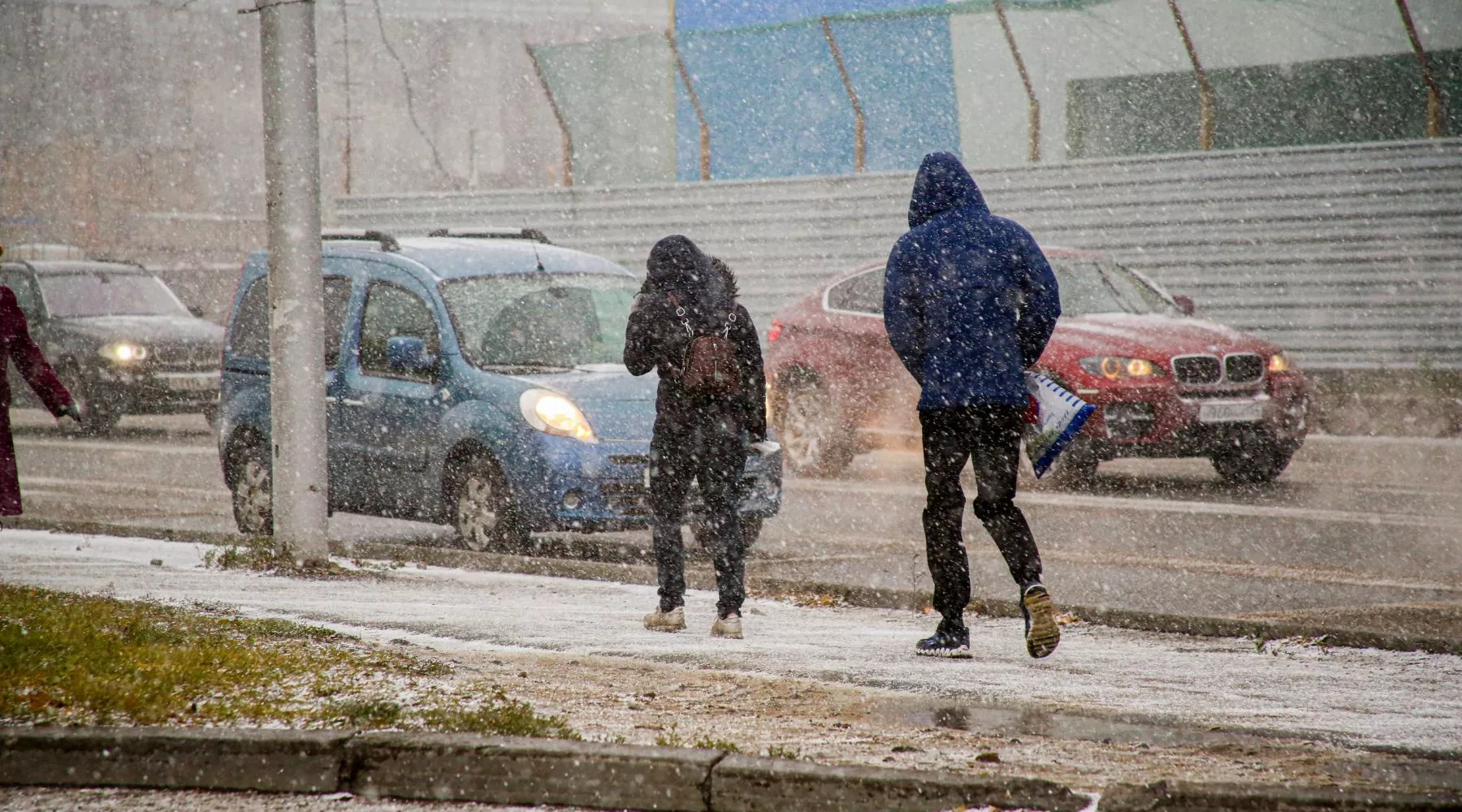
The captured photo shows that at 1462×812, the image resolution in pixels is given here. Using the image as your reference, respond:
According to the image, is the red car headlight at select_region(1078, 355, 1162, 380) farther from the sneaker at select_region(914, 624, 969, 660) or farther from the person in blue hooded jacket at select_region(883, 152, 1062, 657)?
the sneaker at select_region(914, 624, 969, 660)

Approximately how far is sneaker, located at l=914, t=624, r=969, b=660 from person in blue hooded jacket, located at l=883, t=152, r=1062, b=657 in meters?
0.28

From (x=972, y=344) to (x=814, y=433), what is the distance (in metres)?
7.95

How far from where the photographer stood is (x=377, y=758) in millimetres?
4855

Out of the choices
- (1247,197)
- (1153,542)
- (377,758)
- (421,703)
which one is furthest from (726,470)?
(1247,197)

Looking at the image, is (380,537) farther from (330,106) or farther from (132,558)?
(330,106)

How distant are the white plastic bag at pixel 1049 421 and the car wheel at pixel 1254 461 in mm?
6560

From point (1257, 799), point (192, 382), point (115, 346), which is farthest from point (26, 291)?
point (1257, 799)

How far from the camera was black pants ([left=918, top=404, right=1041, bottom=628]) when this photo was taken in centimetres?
655

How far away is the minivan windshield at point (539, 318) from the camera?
34.1 feet

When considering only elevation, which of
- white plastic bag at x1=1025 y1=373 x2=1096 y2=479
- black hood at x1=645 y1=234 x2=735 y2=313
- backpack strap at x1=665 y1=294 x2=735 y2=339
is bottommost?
white plastic bag at x1=1025 y1=373 x2=1096 y2=479

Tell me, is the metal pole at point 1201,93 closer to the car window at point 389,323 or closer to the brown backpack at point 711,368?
the car window at point 389,323

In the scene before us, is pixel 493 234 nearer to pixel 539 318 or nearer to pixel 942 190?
pixel 539 318

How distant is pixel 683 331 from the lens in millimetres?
7223

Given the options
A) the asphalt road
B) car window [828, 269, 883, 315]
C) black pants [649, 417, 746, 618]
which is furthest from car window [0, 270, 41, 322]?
black pants [649, 417, 746, 618]
